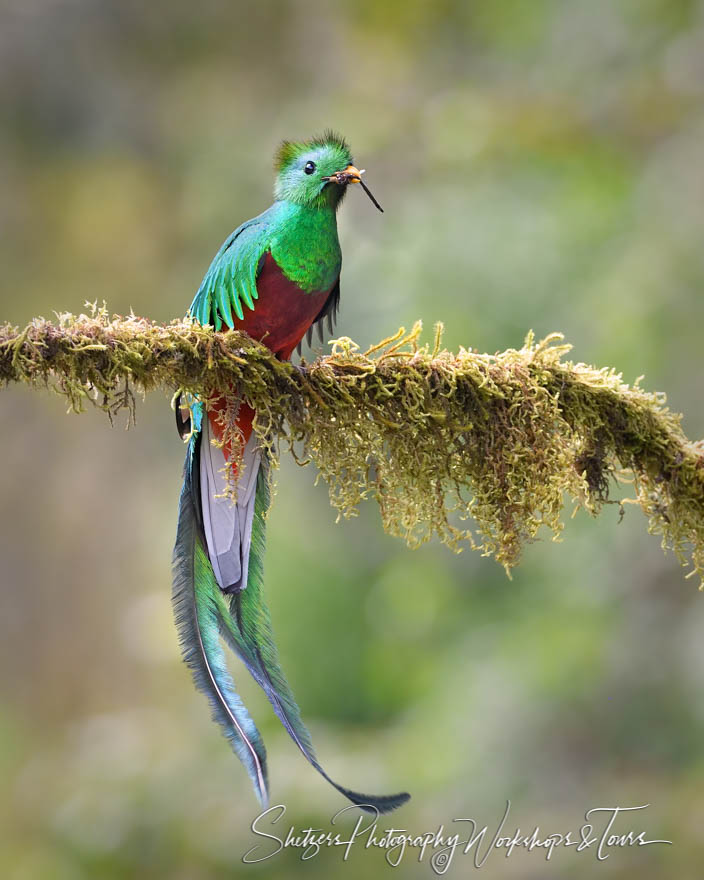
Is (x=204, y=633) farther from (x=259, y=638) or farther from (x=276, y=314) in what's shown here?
(x=276, y=314)

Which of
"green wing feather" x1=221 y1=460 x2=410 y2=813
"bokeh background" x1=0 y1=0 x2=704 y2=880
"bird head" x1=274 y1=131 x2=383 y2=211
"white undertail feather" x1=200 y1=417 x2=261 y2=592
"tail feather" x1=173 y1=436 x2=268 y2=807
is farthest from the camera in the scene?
"bokeh background" x1=0 y1=0 x2=704 y2=880

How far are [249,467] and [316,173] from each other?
0.74 metres

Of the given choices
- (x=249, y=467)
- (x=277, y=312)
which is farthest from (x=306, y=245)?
(x=249, y=467)

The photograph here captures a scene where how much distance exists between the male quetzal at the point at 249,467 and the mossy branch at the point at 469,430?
0.11 meters

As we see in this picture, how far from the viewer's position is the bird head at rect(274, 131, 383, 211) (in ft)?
7.62

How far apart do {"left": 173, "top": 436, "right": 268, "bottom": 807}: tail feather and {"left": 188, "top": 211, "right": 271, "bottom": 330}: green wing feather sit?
0.96 ft

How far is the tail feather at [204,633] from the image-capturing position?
1.72 m

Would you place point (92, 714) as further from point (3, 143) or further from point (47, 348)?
point (47, 348)

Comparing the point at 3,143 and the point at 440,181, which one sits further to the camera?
the point at 3,143

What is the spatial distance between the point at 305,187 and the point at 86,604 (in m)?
5.25

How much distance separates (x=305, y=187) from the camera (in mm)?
2324

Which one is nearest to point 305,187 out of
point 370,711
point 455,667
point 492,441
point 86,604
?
point 492,441

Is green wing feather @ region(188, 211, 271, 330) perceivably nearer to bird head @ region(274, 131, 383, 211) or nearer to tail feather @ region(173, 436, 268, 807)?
bird head @ region(274, 131, 383, 211)

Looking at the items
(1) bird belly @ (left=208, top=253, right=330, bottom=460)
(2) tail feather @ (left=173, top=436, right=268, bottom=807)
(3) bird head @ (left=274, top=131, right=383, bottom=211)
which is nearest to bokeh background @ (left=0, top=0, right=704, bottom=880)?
(3) bird head @ (left=274, top=131, right=383, bottom=211)
